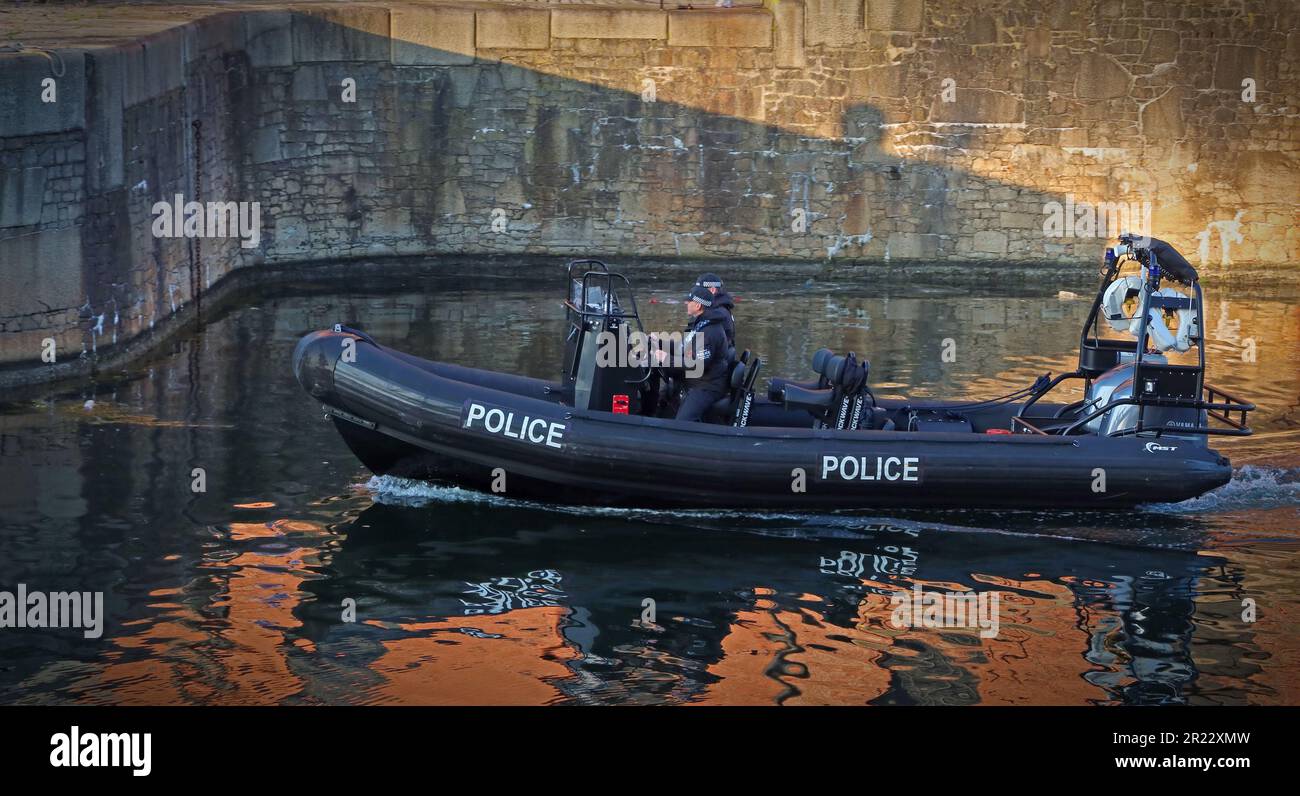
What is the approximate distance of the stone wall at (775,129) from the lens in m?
18.0

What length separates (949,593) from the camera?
9008 mm

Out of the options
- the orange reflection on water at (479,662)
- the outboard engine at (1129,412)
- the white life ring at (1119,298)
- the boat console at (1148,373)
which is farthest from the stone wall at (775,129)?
the orange reflection on water at (479,662)

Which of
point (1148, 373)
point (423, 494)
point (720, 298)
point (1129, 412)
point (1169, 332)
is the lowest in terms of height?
point (423, 494)

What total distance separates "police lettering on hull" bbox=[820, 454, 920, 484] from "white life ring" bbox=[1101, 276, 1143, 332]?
2125mm

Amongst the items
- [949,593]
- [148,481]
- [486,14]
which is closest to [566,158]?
[486,14]

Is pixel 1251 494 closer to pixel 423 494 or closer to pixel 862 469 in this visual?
pixel 862 469

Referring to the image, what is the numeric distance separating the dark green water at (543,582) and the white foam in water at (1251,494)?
24 millimetres

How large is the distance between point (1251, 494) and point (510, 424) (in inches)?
191

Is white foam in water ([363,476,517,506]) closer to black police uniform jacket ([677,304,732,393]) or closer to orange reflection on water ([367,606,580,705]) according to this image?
black police uniform jacket ([677,304,732,393])

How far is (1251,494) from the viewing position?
1073cm

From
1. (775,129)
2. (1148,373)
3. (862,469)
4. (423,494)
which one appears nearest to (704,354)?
(862,469)

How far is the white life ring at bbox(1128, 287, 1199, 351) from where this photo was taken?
10547mm

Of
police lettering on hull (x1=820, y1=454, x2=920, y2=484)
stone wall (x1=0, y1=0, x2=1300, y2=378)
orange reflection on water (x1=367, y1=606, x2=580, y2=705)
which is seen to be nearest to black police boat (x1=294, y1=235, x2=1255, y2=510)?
police lettering on hull (x1=820, y1=454, x2=920, y2=484)
